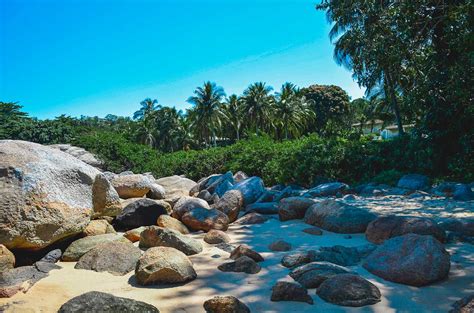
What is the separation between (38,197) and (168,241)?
176cm

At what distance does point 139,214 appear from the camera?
6988 millimetres

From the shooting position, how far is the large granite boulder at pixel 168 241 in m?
5.11

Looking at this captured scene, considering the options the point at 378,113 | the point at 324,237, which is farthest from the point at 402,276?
the point at 378,113

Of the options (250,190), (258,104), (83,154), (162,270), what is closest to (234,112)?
(258,104)

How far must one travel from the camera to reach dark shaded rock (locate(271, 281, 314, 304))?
3.37 m

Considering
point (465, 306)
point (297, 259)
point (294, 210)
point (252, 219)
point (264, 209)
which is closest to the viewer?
point (465, 306)

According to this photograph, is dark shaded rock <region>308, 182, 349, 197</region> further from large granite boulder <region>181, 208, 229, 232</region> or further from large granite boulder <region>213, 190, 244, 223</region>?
large granite boulder <region>181, 208, 229, 232</region>

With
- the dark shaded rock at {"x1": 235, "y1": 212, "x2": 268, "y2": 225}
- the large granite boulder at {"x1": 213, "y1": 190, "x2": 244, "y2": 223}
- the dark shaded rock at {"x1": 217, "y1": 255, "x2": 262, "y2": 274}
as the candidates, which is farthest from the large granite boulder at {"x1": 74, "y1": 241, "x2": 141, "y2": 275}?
the large granite boulder at {"x1": 213, "y1": 190, "x2": 244, "y2": 223}

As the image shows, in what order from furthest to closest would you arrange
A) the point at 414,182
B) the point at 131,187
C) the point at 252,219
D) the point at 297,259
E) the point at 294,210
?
the point at 131,187
the point at 414,182
the point at 252,219
the point at 294,210
the point at 297,259

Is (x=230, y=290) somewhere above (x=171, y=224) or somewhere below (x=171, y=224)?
below

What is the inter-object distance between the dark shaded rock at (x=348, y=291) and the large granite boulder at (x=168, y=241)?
7.13ft

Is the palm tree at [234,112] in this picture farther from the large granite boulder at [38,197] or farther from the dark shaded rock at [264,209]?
the large granite boulder at [38,197]

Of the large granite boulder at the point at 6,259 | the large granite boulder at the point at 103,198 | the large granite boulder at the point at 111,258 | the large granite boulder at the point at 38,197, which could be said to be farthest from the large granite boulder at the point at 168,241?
the large granite boulder at the point at 6,259

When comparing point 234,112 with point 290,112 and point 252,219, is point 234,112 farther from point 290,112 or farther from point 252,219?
point 252,219
